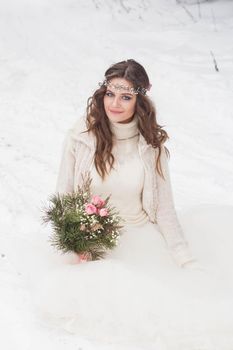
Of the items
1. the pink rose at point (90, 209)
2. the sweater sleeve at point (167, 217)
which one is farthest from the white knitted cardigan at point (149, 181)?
the pink rose at point (90, 209)

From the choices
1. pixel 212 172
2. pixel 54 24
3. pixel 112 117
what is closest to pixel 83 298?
pixel 112 117

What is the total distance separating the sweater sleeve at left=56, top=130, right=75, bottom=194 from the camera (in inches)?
126

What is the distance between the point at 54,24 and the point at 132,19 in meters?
0.97

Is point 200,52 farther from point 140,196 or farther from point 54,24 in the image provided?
point 140,196

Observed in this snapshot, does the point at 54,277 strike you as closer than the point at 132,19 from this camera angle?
Yes

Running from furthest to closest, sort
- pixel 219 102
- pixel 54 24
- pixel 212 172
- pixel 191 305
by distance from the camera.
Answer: pixel 54 24, pixel 219 102, pixel 212 172, pixel 191 305

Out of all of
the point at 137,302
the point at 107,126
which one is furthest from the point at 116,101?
the point at 137,302

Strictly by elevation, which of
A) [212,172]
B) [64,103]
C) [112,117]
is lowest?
[212,172]

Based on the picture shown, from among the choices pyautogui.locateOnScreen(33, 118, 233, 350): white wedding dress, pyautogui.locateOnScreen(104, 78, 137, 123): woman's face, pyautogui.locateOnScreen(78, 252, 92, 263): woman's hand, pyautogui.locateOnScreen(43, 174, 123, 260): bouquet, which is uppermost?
pyautogui.locateOnScreen(104, 78, 137, 123): woman's face

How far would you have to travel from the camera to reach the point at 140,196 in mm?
3219

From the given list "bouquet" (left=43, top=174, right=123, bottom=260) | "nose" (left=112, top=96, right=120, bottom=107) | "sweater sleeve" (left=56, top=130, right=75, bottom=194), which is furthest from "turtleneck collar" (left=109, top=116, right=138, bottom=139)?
"bouquet" (left=43, top=174, right=123, bottom=260)

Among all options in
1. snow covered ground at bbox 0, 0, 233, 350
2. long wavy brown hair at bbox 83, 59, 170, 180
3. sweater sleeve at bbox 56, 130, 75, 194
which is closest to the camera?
long wavy brown hair at bbox 83, 59, 170, 180

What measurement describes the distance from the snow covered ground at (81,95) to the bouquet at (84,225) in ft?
1.31

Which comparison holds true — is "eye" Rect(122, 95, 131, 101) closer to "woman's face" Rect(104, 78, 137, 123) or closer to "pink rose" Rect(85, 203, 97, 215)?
"woman's face" Rect(104, 78, 137, 123)
